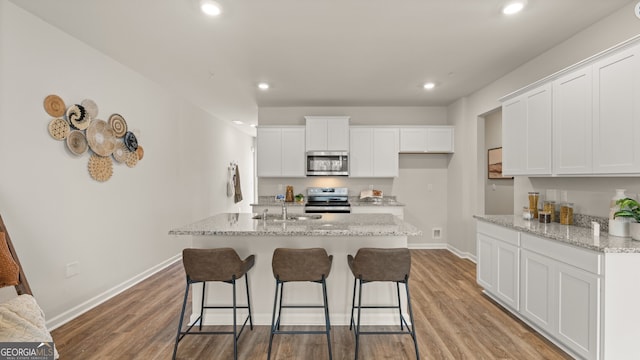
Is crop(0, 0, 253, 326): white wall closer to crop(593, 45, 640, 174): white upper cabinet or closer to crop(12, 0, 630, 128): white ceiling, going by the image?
crop(12, 0, 630, 128): white ceiling

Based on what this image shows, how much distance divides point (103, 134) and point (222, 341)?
253 cm

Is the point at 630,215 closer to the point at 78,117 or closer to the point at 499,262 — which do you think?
the point at 499,262

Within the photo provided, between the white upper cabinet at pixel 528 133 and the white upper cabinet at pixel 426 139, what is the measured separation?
1921 millimetres

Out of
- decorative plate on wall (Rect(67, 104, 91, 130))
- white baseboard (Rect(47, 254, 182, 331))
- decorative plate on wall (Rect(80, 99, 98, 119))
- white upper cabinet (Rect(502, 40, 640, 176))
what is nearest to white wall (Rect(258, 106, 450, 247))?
white baseboard (Rect(47, 254, 182, 331))

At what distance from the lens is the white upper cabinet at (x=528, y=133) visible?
9.04ft

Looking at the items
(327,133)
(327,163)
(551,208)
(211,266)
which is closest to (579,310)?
(551,208)

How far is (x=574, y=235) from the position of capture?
2295 mm

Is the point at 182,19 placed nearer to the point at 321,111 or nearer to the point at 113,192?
the point at 113,192

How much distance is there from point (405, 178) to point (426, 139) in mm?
812

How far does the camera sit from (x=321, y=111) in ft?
18.1

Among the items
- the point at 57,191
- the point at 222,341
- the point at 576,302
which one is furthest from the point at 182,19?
the point at 576,302

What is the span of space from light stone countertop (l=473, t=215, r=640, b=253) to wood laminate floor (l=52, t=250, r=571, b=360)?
911mm

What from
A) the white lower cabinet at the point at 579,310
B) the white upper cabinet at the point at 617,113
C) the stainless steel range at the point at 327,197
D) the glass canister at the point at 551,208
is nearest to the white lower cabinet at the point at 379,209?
the stainless steel range at the point at 327,197

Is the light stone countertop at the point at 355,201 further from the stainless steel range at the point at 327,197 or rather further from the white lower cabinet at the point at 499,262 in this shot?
the white lower cabinet at the point at 499,262
